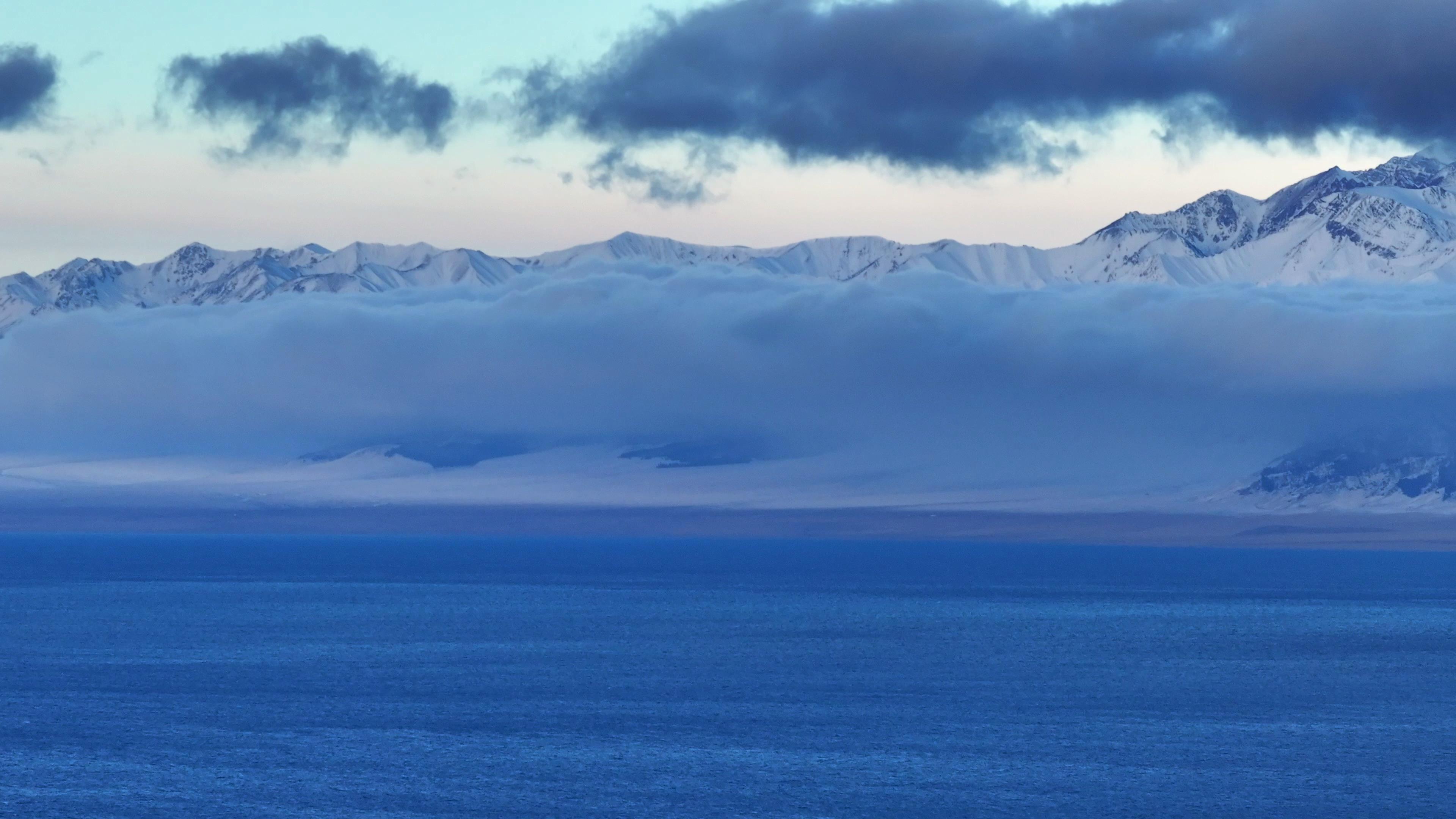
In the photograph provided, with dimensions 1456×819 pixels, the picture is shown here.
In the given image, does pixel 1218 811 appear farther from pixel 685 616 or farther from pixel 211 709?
pixel 685 616

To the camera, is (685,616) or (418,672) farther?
(685,616)

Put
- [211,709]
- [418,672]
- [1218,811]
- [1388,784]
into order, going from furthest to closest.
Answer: [418,672] < [211,709] < [1388,784] < [1218,811]

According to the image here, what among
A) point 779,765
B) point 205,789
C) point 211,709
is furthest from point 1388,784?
point 211,709

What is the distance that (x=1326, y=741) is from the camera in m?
104

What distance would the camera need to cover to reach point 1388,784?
91.5 m

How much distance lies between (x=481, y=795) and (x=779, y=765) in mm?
15890

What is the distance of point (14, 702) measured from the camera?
117 m

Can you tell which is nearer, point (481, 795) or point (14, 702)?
point (481, 795)

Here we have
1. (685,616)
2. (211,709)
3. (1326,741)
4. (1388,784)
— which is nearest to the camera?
(1388,784)

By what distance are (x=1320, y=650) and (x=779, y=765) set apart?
7937 centimetres

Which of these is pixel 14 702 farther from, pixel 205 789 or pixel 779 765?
pixel 779 765

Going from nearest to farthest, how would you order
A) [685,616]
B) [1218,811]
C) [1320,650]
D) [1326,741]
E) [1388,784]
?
[1218,811] → [1388,784] → [1326,741] → [1320,650] → [685,616]

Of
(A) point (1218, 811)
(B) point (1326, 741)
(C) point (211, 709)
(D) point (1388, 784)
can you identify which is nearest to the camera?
(A) point (1218, 811)

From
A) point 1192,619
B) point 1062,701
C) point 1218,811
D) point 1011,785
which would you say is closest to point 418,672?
point 1062,701
